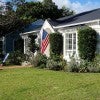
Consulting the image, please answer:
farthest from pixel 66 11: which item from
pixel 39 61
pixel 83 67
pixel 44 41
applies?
pixel 83 67

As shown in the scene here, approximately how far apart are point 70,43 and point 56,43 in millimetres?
1300

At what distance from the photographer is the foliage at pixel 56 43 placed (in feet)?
88.1

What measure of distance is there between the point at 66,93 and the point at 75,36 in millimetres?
12660

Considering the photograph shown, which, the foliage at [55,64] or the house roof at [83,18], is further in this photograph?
the house roof at [83,18]

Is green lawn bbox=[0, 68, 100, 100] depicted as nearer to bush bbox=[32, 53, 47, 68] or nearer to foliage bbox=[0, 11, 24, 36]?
bush bbox=[32, 53, 47, 68]

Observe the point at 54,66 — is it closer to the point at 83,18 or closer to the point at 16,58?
the point at 83,18

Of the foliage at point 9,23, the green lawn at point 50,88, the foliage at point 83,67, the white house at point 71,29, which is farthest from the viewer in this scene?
the foliage at point 9,23

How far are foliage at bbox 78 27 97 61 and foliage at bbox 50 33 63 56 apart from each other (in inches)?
137

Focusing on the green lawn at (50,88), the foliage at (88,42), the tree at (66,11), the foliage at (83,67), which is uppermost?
the tree at (66,11)

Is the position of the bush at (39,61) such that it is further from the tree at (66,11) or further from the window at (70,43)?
the tree at (66,11)

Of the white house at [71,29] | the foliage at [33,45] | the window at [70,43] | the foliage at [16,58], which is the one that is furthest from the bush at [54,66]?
the foliage at [33,45]

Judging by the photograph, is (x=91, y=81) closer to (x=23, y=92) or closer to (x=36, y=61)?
(x=23, y=92)

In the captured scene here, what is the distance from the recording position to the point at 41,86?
14.8 m

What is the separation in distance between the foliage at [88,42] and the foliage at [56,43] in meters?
3.49
